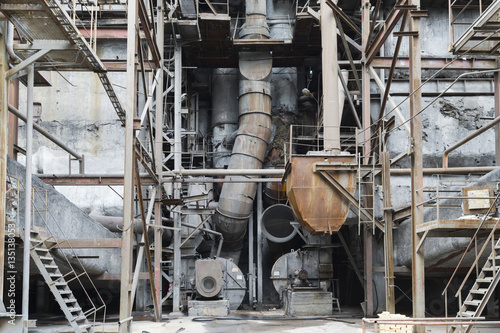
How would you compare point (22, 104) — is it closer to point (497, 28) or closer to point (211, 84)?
point (211, 84)

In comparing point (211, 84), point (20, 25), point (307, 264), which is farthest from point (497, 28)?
point (211, 84)

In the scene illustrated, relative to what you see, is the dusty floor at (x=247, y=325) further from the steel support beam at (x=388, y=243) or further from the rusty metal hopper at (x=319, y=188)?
the rusty metal hopper at (x=319, y=188)

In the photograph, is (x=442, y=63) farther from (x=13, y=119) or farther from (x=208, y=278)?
(x=13, y=119)

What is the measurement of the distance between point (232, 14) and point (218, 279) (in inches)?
526

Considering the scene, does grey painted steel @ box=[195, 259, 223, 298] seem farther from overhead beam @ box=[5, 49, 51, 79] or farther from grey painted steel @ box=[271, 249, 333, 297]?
overhead beam @ box=[5, 49, 51, 79]

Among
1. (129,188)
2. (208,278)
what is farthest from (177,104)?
(129,188)

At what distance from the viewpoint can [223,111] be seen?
86.3ft

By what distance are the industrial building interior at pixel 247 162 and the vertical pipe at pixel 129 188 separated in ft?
0.14

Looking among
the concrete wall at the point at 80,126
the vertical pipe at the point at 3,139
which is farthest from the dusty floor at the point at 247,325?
the concrete wall at the point at 80,126

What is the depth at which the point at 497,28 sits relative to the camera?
12578 millimetres

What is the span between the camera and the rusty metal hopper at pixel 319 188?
15.5m

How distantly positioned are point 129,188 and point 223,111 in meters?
13.8

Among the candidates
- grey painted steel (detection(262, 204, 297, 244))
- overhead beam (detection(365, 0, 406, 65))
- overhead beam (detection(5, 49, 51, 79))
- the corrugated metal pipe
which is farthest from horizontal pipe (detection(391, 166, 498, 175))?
overhead beam (detection(5, 49, 51, 79))

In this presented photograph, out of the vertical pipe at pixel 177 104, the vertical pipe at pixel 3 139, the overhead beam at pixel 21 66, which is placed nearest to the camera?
the vertical pipe at pixel 3 139
